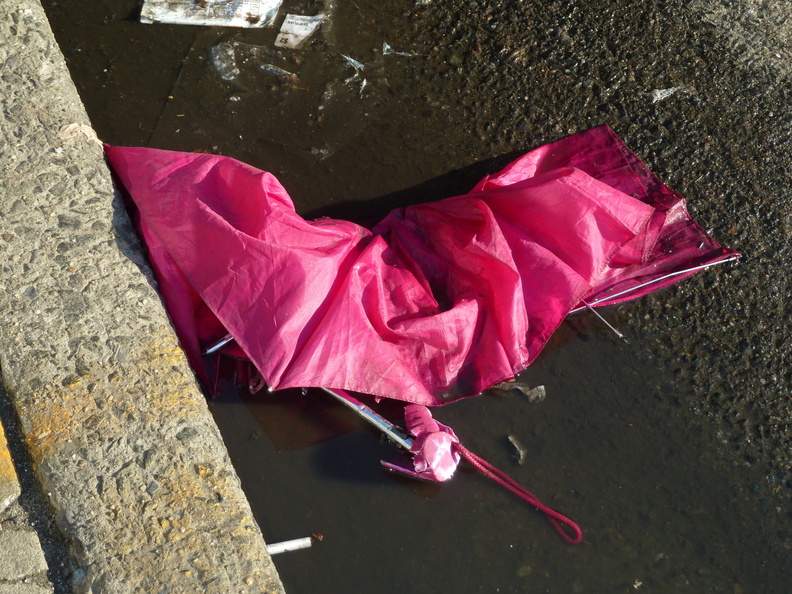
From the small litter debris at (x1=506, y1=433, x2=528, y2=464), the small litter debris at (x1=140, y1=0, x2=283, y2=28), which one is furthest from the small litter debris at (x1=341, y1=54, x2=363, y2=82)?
the small litter debris at (x1=506, y1=433, x2=528, y2=464)

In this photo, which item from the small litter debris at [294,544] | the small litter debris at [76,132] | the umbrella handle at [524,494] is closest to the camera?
the small litter debris at [294,544]

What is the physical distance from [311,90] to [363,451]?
1616mm

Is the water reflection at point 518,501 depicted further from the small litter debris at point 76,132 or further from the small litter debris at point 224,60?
the small litter debris at point 224,60

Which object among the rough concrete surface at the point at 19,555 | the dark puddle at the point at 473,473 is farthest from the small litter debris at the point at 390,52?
the rough concrete surface at the point at 19,555

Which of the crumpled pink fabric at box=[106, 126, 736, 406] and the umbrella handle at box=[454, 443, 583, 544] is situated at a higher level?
the crumpled pink fabric at box=[106, 126, 736, 406]

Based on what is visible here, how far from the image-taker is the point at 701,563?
222 centimetres

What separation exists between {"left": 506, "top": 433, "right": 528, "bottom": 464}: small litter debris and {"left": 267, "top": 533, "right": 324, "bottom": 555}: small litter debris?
2.17ft

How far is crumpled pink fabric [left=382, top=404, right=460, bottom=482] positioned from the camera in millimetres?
2248

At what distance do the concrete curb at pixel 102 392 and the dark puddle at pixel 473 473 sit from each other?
0.96 feet

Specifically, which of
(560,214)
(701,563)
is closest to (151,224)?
(560,214)

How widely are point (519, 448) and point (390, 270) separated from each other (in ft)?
2.36

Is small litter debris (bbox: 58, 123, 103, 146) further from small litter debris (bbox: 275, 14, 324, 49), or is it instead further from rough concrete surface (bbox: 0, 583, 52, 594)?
rough concrete surface (bbox: 0, 583, 52, 594)

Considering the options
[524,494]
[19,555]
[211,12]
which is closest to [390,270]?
[524,494]

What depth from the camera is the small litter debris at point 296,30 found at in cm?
330
